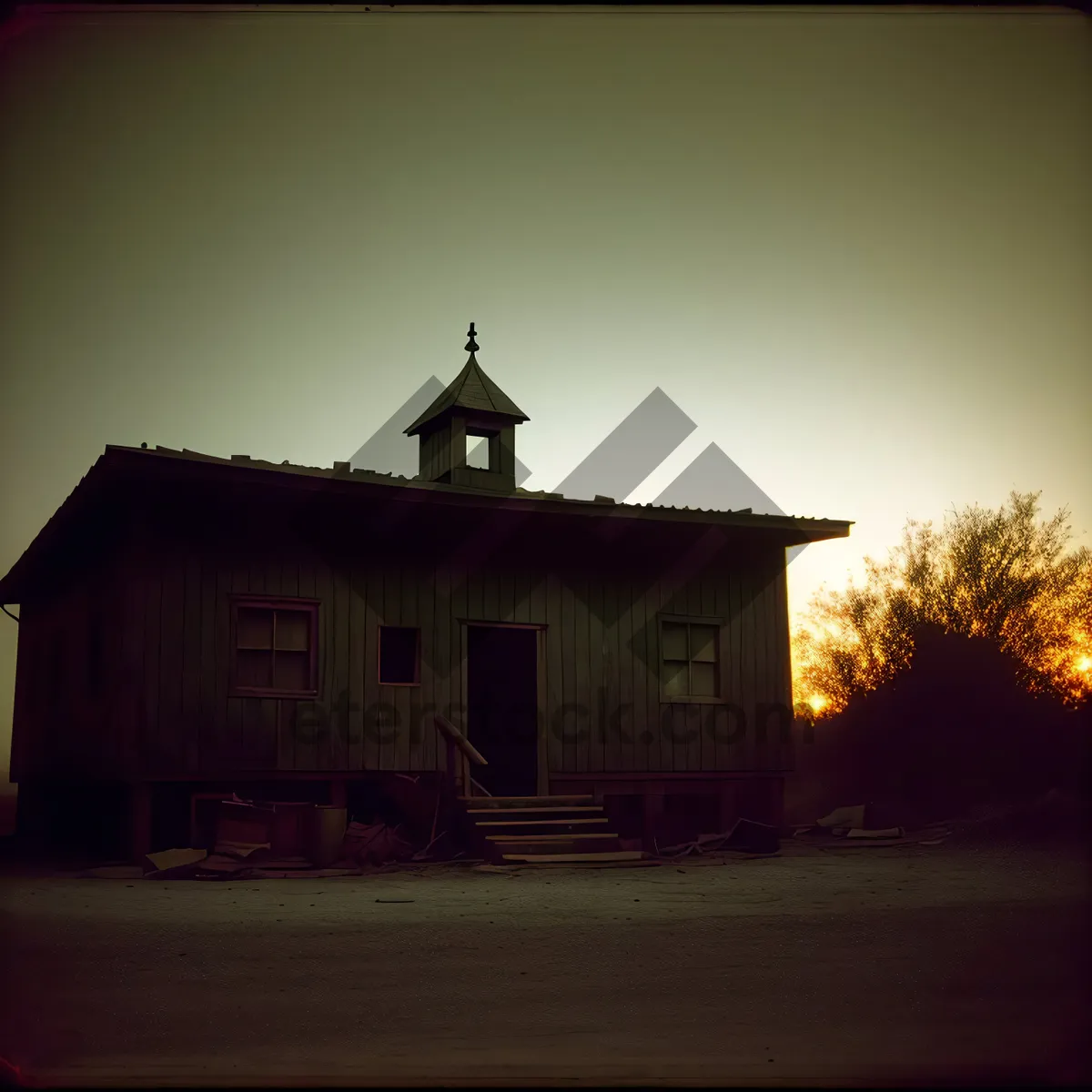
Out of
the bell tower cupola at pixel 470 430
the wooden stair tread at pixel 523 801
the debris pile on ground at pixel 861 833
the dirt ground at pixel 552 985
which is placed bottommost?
the debris pile on ground at pixel 861 833

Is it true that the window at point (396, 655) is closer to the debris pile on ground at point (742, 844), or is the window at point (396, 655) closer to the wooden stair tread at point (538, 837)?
the wooden stair tread at point (538, 837)

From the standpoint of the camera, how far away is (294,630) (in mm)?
16516

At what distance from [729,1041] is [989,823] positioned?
15.3m

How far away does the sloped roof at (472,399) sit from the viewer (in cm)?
1867

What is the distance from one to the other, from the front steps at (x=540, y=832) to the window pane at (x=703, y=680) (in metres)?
3.64

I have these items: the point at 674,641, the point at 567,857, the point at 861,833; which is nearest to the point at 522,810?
the point at 567,857

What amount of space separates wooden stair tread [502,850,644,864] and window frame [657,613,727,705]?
14.8 ft

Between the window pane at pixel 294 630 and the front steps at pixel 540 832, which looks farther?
the window pane at pixel 294 630

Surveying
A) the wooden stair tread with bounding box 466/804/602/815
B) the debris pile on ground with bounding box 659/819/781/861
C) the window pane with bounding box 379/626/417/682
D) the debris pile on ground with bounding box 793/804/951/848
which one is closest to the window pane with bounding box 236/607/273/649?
the window pane with bounding box 379/626/417/682

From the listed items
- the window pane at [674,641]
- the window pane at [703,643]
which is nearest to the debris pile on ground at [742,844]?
the window pane at [674,641]

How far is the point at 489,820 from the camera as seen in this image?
50.3 feet

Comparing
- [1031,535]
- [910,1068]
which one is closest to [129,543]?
[910,1068]

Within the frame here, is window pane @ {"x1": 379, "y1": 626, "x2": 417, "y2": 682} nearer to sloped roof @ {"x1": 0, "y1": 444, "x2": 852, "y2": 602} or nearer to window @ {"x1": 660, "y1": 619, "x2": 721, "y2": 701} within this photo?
sloped roof @ {"x1": 0, "y1": 444, "x2": 852, "y2": 602}

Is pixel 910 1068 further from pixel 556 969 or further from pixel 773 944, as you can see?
pixel 773 944
